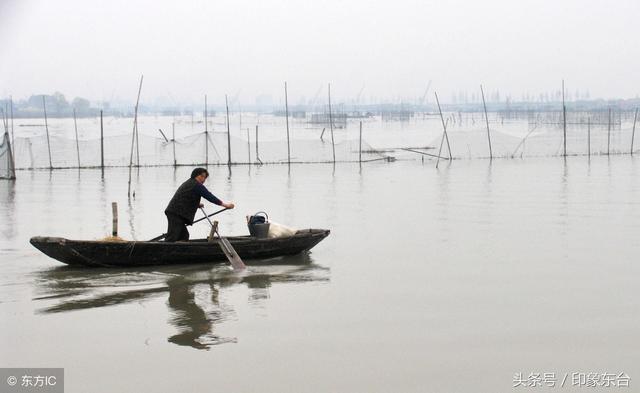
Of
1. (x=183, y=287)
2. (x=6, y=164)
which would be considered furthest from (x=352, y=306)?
(x=6, y=164)

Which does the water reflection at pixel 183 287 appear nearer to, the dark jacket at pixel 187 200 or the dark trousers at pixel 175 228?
the dark trousers at pixel 175 228

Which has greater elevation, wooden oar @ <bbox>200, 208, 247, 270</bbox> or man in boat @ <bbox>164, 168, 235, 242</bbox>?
man in boat @ <bbox>164, 168, 235, 242</bbox>

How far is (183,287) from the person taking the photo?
9.45 m

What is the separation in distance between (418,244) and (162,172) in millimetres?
15915

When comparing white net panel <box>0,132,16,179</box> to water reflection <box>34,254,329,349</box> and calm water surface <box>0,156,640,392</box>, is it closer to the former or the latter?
calm water surface <box>0,156,640,392</box>

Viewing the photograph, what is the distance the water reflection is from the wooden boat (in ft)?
0.33

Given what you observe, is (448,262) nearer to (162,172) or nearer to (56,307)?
(56,307)

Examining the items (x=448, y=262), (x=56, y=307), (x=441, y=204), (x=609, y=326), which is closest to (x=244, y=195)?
(x=441, y=204)

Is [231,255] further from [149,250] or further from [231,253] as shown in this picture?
[149,250]

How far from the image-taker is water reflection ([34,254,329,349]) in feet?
26.1

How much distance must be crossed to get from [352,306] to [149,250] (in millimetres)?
2809

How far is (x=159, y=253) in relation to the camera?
1023 centimetres

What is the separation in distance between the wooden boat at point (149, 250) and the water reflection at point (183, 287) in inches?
4.0

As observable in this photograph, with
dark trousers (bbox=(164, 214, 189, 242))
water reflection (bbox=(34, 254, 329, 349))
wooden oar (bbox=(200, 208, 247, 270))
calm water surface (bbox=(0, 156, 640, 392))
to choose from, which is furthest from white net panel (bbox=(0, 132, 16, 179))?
wooden oar (bbox=(200, 208, 247, 270))
